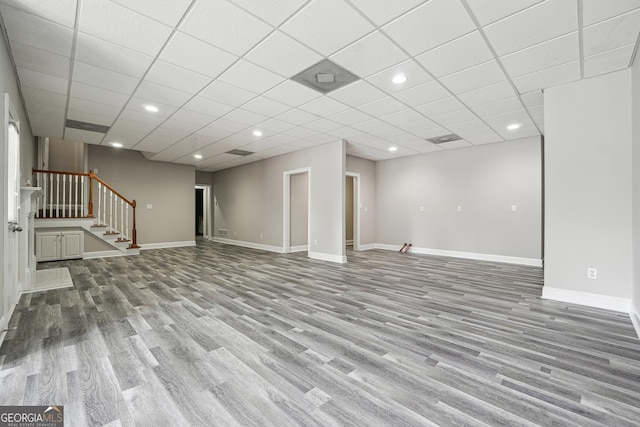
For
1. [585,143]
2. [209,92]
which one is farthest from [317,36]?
[585,143]

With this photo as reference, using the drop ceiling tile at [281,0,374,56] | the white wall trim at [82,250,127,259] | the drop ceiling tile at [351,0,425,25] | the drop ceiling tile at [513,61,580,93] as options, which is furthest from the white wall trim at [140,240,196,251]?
the drop ceiling tile at [513,61,580,93]

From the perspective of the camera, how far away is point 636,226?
291 centimetres

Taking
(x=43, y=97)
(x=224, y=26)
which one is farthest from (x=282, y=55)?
(x=43, y=97)

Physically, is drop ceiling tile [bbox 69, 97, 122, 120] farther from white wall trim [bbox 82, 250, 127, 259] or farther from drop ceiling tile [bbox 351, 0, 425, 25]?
drop ceiling tile [bbox 351, 0, 425, 25]

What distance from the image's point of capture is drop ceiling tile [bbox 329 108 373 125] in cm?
465

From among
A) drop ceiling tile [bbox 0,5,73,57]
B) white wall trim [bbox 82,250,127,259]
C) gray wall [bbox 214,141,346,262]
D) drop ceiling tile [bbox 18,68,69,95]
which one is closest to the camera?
drop ceiling tile [bbox 0,5,73,57]

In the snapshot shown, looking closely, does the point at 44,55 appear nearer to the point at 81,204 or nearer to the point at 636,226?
the point at 81,204

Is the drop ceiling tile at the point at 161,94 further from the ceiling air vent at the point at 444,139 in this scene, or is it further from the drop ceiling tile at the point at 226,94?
the ceiling air vent at the point at 444,139

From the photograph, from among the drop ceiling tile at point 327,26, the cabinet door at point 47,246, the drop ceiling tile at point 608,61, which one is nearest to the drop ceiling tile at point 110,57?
the drop ceiling tile at point 327,26

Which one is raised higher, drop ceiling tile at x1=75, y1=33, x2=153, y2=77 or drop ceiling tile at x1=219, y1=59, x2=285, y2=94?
drop ceiling tile at x1=219, y1=59, x2=285, y2=94

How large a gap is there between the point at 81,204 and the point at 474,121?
30.4ft

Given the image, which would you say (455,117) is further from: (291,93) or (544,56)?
(291,93)

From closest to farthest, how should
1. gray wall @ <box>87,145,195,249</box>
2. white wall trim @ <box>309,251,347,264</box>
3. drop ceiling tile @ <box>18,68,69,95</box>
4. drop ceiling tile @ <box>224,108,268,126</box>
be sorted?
drop ceiling tile @ <box>18,68,69,95</box> → drop ceiling tile @ <box>224,108,268,126</box> → white wall trim @ <box>309,251,347,264</box> → gray wall @ <box>87,145,195,249</box>

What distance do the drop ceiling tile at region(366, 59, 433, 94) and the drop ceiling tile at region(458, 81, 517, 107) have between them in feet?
2.87
